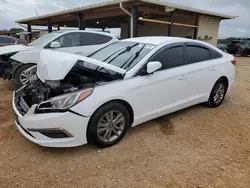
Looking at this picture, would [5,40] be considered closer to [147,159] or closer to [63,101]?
[63,101]

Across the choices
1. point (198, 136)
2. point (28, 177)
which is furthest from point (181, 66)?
point (28, 177)

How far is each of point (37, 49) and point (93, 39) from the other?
194 cm

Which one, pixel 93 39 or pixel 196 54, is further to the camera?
pixel 93 39

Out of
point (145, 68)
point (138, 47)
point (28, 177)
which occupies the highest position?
point (138, 47)

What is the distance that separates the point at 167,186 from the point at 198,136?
1352 millimetres

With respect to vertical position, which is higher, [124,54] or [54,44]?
[124,54]

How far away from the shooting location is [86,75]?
3139 millimetres

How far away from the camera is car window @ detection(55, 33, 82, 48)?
6582mm

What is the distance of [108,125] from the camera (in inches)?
120

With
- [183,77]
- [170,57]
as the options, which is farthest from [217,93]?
[170,57]

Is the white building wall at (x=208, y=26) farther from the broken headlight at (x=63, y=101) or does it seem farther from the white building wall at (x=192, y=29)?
the broken headlight at (x=63, y=101)

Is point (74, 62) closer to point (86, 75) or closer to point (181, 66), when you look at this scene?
point (86, 75)

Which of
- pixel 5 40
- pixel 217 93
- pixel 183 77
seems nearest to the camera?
pixel 183 77

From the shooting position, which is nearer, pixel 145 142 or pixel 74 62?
pixel 74 62
